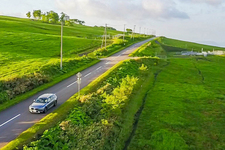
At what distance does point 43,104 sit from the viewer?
88.8 ft

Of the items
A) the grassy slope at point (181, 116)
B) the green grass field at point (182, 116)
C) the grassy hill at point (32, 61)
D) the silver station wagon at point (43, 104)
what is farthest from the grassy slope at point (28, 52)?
the green grass field at point (182, 116)

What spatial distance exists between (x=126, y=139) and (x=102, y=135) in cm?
422

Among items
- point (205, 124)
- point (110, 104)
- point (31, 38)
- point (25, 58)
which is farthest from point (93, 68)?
point (31, 38)

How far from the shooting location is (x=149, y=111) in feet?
106

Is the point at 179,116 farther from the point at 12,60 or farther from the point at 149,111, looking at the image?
the point at 12,60

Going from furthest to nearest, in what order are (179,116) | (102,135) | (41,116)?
(179,116) < (41,116) < (102,135)

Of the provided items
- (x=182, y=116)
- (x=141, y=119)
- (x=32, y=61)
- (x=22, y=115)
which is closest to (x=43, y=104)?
(x=22, y=115)

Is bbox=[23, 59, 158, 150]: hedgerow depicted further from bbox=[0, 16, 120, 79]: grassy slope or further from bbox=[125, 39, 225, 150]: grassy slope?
bbox=[0, 16, 120, 79]: grassy slope

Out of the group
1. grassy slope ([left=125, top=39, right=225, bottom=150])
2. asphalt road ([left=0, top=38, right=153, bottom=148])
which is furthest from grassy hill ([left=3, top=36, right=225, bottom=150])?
asphalt road ([left=0, top=38, right=153, bottom=148])

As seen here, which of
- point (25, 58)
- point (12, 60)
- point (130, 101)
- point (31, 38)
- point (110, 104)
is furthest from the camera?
point (31, 38)

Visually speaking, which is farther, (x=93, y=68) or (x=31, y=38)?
(x=31, y=38)

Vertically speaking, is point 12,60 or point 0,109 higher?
point 12,60

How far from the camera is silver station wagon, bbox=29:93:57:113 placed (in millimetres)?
26513

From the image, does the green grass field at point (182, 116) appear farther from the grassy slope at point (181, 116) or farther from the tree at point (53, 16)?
the tree at point (53, 16)
